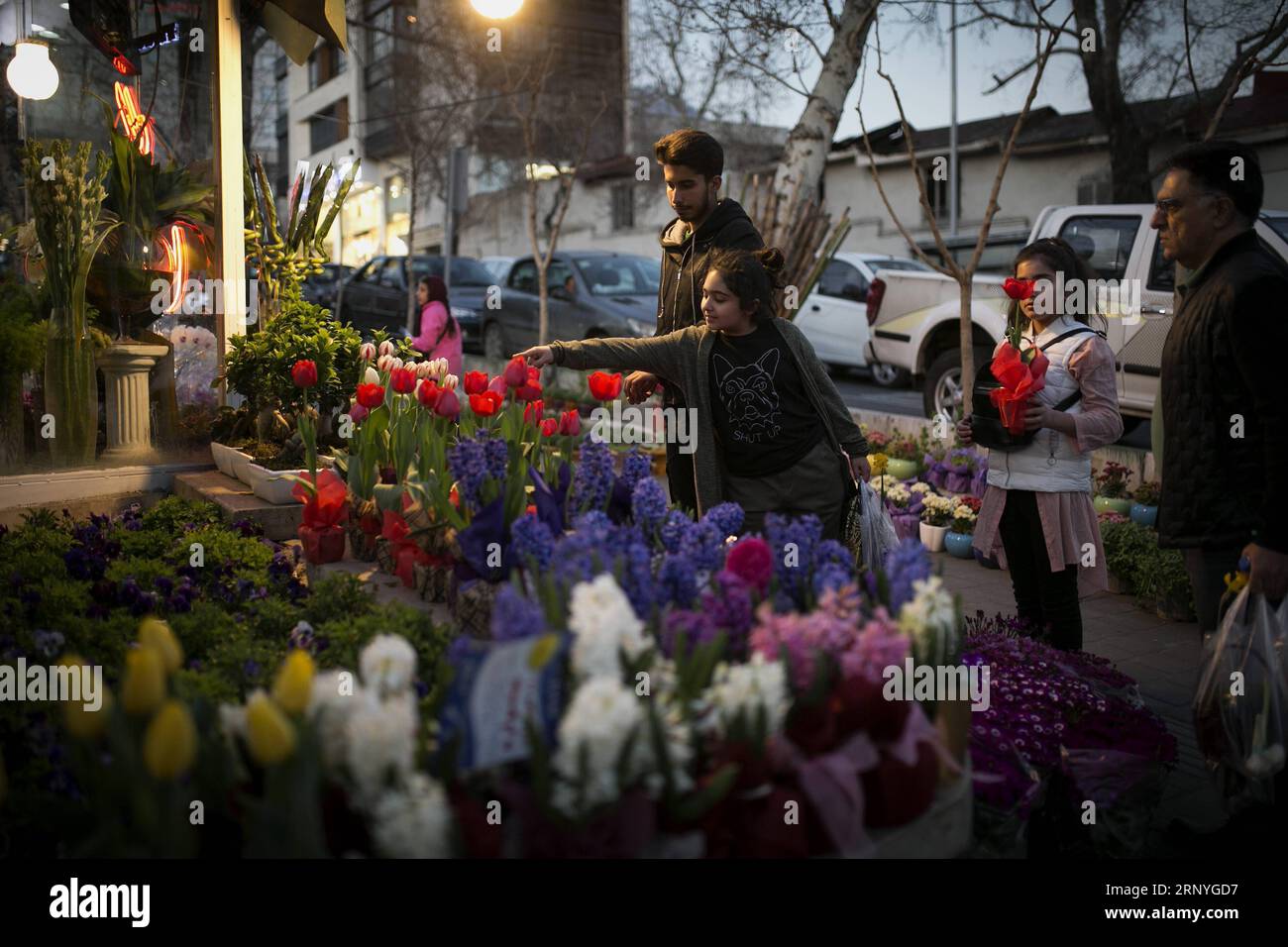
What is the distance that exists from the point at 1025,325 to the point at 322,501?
2.74 meters

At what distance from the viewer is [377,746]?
1.64 meters

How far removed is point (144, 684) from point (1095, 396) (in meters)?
3.54

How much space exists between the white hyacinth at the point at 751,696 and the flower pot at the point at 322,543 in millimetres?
2437

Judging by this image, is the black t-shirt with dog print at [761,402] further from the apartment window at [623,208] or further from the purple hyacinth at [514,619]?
the apartment window at [623,208]

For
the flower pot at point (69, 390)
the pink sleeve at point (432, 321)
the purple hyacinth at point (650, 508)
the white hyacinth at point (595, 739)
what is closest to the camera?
the white hyacinth at point (595, 739)

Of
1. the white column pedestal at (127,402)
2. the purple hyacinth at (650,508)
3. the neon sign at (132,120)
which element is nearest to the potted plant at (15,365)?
the white column pedestal at (127,402)

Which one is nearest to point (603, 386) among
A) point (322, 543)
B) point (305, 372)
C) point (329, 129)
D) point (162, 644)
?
point (322, 543)

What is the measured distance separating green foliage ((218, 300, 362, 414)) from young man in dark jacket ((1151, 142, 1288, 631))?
3883 millimetres

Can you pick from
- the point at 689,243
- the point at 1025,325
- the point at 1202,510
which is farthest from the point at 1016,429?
the point at 689,243

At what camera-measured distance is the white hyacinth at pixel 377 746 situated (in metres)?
1.64

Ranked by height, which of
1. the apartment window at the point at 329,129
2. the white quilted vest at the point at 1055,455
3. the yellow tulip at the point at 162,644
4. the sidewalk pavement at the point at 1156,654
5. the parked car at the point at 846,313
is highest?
the apartment window at the point at 329,129

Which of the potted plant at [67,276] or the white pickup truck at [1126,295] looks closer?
the potted plant at [67,276]

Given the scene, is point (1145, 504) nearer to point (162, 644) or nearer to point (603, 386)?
point (603, 386)

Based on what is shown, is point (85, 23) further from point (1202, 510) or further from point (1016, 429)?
point (1202, 510)
